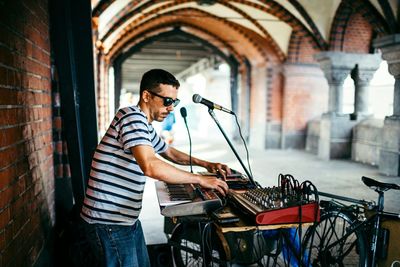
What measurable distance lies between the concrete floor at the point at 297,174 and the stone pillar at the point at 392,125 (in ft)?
0.86

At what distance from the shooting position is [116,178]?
201 cm

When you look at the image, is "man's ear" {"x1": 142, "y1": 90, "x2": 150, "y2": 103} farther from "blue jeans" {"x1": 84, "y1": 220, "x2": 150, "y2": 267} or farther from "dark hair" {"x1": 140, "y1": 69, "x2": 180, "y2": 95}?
"blue jeans" {"x1": 84, "y1": 220, "x2": 150, "y2": 267}

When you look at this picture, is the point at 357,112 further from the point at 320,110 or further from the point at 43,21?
the point at 43,21

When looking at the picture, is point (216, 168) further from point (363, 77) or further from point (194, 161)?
point (363, 77)

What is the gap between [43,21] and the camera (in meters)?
3.02

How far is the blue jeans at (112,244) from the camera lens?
1999 mm

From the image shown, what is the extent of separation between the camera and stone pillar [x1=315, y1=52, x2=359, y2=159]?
9758mm

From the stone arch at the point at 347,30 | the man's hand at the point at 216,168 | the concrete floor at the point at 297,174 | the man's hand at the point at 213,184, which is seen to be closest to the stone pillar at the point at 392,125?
the concrete floor at the point at 297,174

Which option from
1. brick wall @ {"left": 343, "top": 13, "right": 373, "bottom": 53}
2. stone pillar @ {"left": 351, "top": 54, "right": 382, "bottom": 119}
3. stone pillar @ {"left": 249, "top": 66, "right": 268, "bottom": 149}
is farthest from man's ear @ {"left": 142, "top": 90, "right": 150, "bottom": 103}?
stone pillar @ {"left": 249, "top": 66, "right": 268, "bottom": 149}

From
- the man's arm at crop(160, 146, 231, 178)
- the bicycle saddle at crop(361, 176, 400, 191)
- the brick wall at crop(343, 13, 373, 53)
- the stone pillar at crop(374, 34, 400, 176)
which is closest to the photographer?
the bicycle saddle at crop(361, 176, 400, 191)

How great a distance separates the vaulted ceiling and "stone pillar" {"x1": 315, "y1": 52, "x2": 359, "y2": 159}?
1.70 feet

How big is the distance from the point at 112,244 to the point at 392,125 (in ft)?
22.8

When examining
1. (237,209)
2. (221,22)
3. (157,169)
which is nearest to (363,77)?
(221,22)

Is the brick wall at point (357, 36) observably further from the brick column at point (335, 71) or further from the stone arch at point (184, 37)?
the stone arch at point (184, 37)
